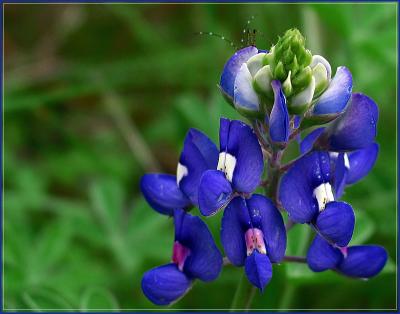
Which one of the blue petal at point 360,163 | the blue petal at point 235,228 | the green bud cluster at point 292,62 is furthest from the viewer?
the blue petal at point 360,163

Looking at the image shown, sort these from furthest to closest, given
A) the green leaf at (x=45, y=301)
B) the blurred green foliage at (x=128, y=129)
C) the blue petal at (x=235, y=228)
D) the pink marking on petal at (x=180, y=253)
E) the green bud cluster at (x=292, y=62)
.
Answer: the blurred green foliage at (x=128, y=129) < the green leaf at (x=45, y=301) < the pink marking on petal at (x=180, y=253) < the blue petal at (x=235, y=228) < the green bud cluster at (x=292, y=62)

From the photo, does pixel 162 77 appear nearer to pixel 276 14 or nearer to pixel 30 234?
pixel 276 14

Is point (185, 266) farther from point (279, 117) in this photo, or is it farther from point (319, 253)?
point (279, 117)

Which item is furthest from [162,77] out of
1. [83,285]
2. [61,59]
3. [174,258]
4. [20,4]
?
[174,258]

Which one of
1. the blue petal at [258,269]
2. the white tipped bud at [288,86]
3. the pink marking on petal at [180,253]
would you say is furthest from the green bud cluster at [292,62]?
the pink marking on petal at [180,253]

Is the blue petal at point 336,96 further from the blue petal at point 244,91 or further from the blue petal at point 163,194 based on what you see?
the blue petal at point 163,194

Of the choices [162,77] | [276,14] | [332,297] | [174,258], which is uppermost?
[276,14]

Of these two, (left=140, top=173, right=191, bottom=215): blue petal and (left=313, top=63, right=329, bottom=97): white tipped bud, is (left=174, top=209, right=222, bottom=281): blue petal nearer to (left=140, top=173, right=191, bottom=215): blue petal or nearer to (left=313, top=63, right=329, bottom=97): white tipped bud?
(left=140, top=173, right=191, bottom=215): blue petal
